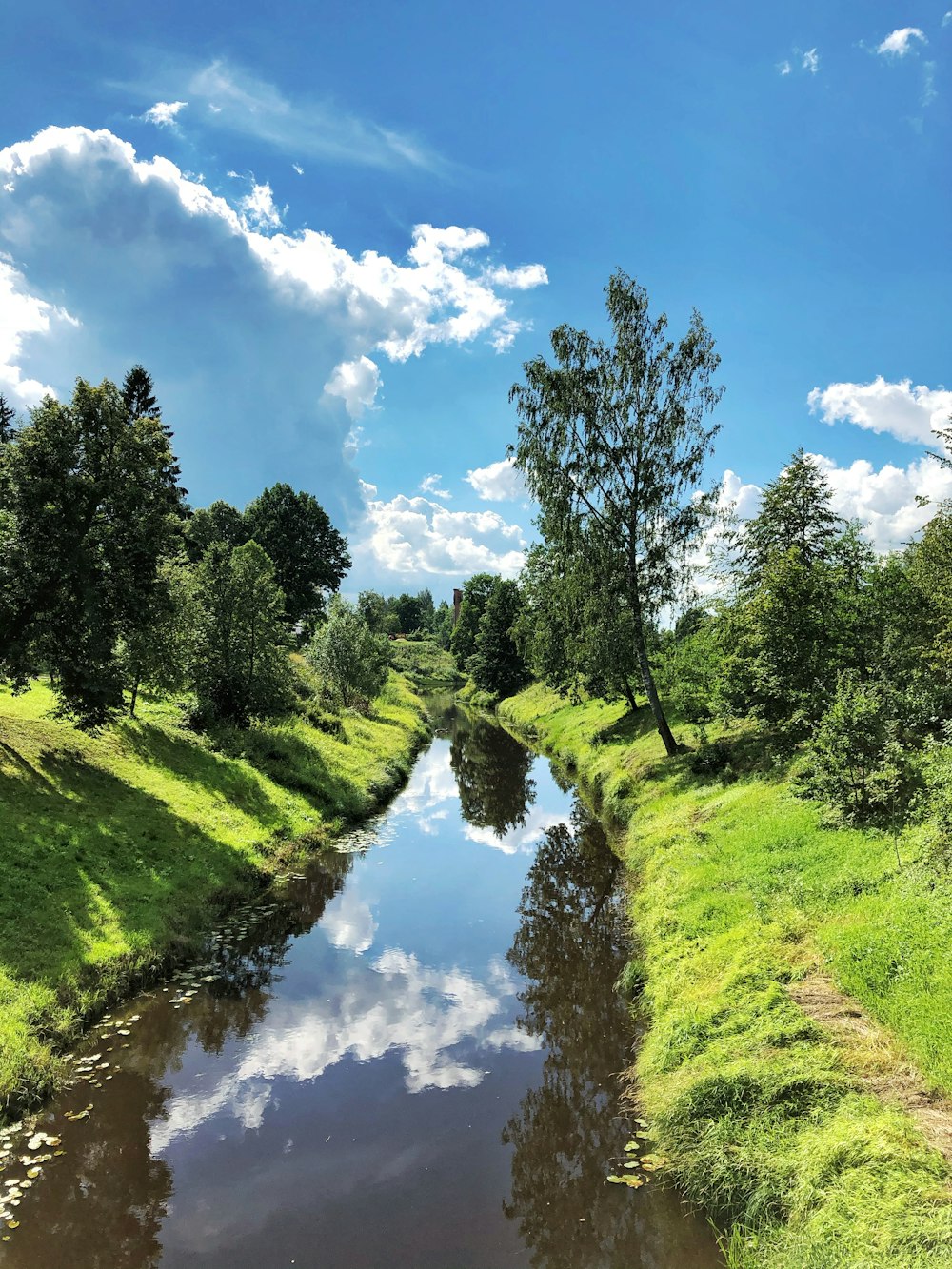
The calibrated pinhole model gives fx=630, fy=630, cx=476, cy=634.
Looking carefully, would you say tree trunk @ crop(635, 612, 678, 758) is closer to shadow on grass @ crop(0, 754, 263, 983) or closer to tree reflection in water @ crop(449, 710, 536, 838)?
tree reflection in water @ crop(449, 710, 536, 838)

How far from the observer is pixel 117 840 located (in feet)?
53.2

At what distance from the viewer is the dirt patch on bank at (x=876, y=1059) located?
6687mm

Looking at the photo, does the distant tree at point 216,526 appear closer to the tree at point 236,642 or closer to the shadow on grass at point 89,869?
the tree at point 236,642

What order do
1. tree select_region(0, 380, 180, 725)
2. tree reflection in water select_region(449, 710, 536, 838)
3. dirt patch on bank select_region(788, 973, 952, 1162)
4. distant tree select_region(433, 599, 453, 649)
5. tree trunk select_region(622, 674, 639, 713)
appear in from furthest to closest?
1. distant tree select_region(433, 599, 453, 649)
2. tree trunk select_region(622, 674, 639, 713)
3. tree reflection in water select_region(449, 710, 536, 838)
4. tree select_region(0, 380, 180, 725)
5. dirt patch on bank select_region(788, 973, 952, 1162)

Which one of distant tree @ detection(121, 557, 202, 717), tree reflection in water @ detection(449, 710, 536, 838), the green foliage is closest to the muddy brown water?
the green foliage

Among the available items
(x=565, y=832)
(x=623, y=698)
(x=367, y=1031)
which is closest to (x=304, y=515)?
(x=623, y=698)

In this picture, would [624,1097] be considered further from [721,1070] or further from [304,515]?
[304,515]

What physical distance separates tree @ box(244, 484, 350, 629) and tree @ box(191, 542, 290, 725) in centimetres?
4592

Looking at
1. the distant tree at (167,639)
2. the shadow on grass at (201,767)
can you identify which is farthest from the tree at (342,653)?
the shadow on grass at (201,767)

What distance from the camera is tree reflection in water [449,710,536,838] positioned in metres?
29.0

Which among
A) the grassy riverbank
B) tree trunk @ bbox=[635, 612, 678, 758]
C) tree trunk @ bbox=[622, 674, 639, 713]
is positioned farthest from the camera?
tree trunk @ bbox=[622, 674, 639, 713]

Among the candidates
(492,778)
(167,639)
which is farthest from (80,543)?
(492,778)

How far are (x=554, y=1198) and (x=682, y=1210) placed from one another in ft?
5.17

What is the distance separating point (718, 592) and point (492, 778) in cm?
1752
